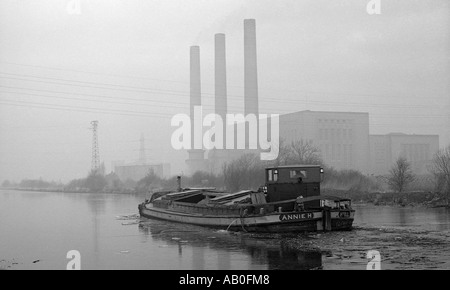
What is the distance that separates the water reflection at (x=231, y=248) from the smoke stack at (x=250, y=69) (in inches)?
1898

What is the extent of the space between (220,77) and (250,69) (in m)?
6.16

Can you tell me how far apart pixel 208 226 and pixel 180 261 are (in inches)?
324

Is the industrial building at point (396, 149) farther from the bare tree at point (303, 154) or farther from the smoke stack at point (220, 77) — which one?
the smoke stack at point (220, 77)

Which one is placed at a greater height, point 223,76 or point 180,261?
point 223,76

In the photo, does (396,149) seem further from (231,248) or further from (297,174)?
(231,248)

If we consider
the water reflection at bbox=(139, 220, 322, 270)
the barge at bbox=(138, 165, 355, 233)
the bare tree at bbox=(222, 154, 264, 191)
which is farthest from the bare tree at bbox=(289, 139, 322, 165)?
the water reflection at bbox=(139, 220, 322, 270)

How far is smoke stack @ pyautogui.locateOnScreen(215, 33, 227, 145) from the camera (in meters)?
75.1

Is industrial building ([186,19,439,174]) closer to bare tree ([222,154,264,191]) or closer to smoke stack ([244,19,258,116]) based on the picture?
smoke stack ([244,19,258,116])

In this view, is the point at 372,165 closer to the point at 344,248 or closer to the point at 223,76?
the point at 223,76

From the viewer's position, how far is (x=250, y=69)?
71.9 metres

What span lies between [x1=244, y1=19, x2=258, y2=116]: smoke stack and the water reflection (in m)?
48.2

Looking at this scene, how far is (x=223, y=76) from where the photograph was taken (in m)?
76.8

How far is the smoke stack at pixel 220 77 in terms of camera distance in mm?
75062
